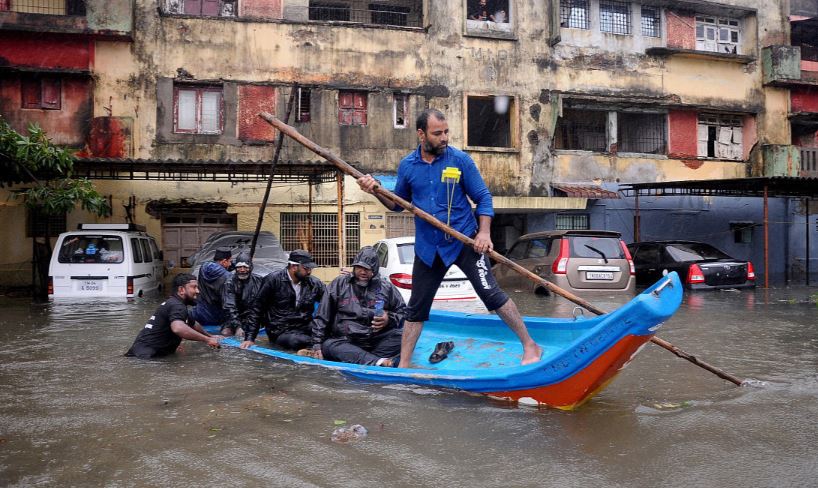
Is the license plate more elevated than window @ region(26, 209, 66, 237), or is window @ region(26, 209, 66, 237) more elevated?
window @ region(26, 209, 66, 237)

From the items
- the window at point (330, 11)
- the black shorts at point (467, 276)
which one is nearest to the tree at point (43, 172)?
the window at point (330, 11)

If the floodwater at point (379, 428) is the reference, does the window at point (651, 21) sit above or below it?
above

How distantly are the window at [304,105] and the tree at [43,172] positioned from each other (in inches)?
249

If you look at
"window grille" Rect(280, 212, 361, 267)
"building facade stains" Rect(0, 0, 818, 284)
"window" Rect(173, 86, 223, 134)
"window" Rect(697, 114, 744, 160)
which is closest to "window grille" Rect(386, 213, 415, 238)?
"building facade stains" Rect(0, 0, 818, 284)

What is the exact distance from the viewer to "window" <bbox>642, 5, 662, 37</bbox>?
21.4m

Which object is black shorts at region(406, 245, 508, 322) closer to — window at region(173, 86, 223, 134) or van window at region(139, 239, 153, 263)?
van window at region(139, 239, 153, 263)

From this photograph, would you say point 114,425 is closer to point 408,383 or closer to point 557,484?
point 408,383

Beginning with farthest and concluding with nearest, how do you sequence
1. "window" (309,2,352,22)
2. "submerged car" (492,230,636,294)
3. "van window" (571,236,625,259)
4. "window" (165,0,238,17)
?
"window" (309,2,352,22), "window" (165,0,238,17), "van window" (571,236,625,259), "submerged car" (492,230,636,294)

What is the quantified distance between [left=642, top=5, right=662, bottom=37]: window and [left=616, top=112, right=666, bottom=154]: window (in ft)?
8.76

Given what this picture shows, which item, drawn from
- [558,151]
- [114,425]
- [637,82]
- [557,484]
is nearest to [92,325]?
[114,425]

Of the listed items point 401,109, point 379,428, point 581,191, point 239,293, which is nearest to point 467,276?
point 379,428

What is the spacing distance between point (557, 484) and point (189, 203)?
16.5 metres

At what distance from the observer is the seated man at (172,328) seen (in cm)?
659

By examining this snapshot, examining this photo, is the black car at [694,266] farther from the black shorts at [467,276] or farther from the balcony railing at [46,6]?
the balcony railing at [46,6]
